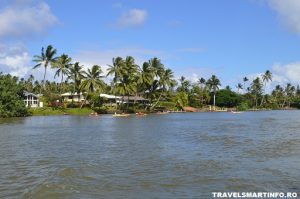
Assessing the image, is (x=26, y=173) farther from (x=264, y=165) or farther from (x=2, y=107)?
(x=2, y=107)

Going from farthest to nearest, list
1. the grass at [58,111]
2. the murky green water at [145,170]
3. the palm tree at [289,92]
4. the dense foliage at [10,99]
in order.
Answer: the palm tree at [289,92] < the grass at [58,111] < the dense foliage at [10,99] < the murky green water at [145,170]

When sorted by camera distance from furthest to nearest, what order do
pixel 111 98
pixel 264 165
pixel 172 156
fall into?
pixel 111 98, pixel 172 156, pixel 264 165

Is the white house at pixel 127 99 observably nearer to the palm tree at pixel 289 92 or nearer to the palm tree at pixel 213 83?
the palm tree at pixel 213 83

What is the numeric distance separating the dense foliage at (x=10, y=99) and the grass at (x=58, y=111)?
607cm

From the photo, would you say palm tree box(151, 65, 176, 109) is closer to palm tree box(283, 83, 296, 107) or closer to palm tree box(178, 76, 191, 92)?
palm tree box(178, 76, 191, 92)

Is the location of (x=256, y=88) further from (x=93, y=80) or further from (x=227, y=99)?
(x=93, y=80)

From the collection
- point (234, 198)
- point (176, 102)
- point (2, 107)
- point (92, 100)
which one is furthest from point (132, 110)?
point (234, 198)

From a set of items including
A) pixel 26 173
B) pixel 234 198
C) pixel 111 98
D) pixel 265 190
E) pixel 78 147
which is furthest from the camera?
pixel 111 98

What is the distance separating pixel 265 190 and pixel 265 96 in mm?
165778

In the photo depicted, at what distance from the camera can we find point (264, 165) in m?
18.5

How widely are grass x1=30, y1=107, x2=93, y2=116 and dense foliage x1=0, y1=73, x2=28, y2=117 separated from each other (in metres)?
6.07

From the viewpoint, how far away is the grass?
283ft

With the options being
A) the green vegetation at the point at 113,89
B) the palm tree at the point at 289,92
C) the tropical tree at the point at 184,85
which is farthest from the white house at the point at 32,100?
the palm tree at the point at 289,92

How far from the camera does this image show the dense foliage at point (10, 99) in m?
73.4
